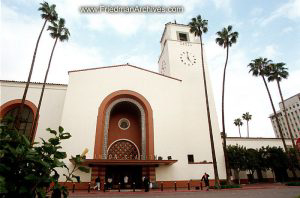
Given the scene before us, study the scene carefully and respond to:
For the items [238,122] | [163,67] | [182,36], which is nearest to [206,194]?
[163,67]

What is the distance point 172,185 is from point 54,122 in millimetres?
15108

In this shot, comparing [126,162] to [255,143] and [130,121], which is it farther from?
[255,143]

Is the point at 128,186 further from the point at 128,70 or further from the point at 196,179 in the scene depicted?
the point at 128,70

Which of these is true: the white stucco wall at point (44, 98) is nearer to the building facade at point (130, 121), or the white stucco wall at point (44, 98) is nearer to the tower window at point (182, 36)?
the building facade at point (130, 121)

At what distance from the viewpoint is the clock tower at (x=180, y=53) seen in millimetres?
27734

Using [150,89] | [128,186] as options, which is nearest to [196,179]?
[128,186]

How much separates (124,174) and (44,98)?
43.5ft

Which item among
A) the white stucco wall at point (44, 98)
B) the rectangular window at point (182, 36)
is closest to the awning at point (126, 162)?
the white stucco wall at point (44, 98)

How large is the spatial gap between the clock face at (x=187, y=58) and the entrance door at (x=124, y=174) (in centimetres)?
1647

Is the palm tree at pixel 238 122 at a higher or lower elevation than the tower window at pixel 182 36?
lower

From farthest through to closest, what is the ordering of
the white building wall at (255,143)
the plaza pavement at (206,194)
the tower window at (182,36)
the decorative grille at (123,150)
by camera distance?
1. the tower window at (182,36)
2. the white building wall at (255,143)
3. the decorative grille at (123,150)
4. the plaza pavement at (206,194)

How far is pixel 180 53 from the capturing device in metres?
28.8

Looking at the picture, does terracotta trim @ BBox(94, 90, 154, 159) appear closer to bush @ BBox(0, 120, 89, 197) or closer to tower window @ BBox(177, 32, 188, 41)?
tower window @ BBox(177, 32, 188, 41)

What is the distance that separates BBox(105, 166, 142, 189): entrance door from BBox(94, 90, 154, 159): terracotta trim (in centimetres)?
274
